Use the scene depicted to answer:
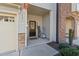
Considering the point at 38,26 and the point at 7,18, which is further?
the point at 38,26

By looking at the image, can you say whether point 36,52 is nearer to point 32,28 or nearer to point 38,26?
point 32,28

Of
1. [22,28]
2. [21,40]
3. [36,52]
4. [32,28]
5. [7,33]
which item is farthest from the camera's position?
[32,28]

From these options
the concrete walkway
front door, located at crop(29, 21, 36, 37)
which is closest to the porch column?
the concrete walkway

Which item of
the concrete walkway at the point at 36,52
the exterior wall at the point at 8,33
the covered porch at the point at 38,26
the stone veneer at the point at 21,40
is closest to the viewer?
the exterior wall at the point at 8,33

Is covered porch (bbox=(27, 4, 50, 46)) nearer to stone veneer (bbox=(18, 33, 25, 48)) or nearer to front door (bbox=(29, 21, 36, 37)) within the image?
front door (bbox=(29, 21, 36, 37))

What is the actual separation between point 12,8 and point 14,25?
3.78ft

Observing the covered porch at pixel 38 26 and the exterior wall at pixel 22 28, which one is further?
the covered porch at pixel 38 26

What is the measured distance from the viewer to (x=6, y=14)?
8.72 meters

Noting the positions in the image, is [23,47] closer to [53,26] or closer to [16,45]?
[16,45]

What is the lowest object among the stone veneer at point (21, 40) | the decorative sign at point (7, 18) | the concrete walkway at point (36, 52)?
the concrete walkway at point (36, 52)

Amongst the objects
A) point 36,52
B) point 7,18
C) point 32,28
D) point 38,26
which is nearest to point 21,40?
point 36,52

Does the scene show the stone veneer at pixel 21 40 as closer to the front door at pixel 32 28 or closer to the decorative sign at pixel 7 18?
the decorative sign at pixel 7 18

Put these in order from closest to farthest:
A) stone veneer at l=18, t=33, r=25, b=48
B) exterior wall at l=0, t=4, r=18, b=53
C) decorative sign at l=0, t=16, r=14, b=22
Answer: exterior wall at l=0, t=4, r=18, b=53 < decorative sign at l=0, t=16, r=14, b=22 < stone veneer at l=18, t=33, r=25, b=48

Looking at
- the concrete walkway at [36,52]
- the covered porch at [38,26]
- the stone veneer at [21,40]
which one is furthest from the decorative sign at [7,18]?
the covered porch at [38,26]
